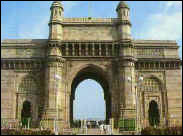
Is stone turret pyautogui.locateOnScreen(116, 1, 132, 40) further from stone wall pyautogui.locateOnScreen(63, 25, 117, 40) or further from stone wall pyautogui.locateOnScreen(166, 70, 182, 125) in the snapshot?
stone wall pyautogui.locateOnScreen(166, 70, 182, 125)

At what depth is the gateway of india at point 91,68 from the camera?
43.8m

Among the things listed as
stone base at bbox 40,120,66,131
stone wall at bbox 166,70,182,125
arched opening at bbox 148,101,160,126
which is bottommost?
stone base at bbox 40,120,66,131

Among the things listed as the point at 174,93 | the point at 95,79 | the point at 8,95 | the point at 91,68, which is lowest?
the point at 8,95

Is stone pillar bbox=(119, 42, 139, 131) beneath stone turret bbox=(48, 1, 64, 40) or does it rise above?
beneath

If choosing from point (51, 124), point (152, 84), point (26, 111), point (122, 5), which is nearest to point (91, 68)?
point (152, 84)

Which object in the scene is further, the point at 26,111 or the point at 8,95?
the point at 26,111

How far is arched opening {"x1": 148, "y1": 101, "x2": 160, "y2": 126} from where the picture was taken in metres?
45.5

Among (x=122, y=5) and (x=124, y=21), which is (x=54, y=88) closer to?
(x=124, y=21)

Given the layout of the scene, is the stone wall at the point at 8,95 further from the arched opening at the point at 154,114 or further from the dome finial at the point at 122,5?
the arched opening at the point at 154,114

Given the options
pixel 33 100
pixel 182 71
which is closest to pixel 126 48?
pixel 182 71

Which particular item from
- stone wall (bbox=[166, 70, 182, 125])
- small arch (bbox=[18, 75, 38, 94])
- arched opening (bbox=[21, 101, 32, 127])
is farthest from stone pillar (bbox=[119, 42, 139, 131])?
arched opening (bbox=[21, 101, 32, 127])

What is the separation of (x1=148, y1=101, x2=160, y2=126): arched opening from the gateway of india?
171 millimetres

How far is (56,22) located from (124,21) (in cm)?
1102

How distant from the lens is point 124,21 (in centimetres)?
4656
